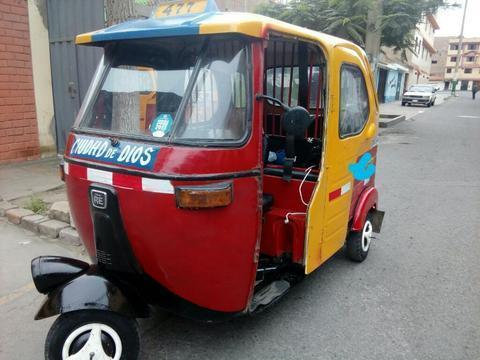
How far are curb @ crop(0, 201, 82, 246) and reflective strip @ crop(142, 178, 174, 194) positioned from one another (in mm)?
2484

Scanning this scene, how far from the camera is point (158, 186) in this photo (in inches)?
91.4

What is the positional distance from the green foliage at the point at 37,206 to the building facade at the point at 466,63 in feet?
290

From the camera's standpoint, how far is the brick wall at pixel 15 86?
6730 mm

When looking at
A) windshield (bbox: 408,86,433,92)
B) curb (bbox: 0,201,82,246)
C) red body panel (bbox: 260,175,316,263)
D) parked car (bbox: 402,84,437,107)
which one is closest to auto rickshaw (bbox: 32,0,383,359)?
red body panel (bbox: 260,175,316,263)

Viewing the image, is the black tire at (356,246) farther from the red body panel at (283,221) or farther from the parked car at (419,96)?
the parked car at (419,96)

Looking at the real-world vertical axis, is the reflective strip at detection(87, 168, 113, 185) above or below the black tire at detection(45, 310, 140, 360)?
above

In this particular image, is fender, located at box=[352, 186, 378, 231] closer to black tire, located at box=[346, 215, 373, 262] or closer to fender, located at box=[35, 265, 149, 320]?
black tire, located at box=[346, 215, 373, 262]

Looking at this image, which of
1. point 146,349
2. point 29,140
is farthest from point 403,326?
point 29,140

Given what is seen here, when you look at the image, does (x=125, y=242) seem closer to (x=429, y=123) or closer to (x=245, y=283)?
(x=245, y=283)

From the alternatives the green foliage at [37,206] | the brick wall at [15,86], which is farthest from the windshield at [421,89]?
the green foliage at [37,206]

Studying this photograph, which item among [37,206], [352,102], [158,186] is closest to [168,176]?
[158,186]

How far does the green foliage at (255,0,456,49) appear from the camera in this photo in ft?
34.7

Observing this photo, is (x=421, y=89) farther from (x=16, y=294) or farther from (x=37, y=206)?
(x=16, y=294)

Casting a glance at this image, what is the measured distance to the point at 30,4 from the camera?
7047 millimetres
